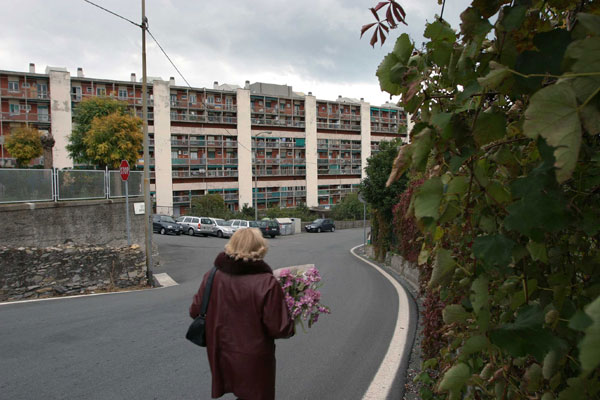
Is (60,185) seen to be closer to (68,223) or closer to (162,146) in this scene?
(68,223)

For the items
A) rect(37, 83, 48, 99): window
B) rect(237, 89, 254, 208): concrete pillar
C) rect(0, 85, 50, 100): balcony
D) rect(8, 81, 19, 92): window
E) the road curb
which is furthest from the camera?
rect(237, 89, 254, 208): concrete pillar

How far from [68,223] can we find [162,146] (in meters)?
43.6

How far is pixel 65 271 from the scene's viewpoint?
37.3 ft

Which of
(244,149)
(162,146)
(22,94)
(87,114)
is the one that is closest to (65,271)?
(87,114)

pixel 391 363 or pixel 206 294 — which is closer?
pixel 206 294

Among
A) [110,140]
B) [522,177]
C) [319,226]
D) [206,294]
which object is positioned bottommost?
[319,226]

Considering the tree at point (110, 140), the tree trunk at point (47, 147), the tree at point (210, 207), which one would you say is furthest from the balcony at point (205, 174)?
the tree trunk at point (47, 147)

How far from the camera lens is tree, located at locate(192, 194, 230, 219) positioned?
48.0 m

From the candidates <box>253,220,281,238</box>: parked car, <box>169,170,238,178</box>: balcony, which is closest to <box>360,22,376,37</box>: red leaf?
<box>253,220,281,238</box>: parked car

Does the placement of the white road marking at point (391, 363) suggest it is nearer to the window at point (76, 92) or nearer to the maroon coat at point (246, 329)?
the maroon coat at point (246, 329)

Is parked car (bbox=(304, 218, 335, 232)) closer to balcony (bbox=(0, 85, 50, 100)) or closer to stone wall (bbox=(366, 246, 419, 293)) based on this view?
stone wall (bbox=(366, 246, 419, 293))

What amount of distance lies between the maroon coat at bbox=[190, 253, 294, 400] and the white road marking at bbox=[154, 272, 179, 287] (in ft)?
34.9

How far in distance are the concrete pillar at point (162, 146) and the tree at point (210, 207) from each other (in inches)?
306

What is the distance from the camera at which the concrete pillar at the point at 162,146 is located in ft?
181
